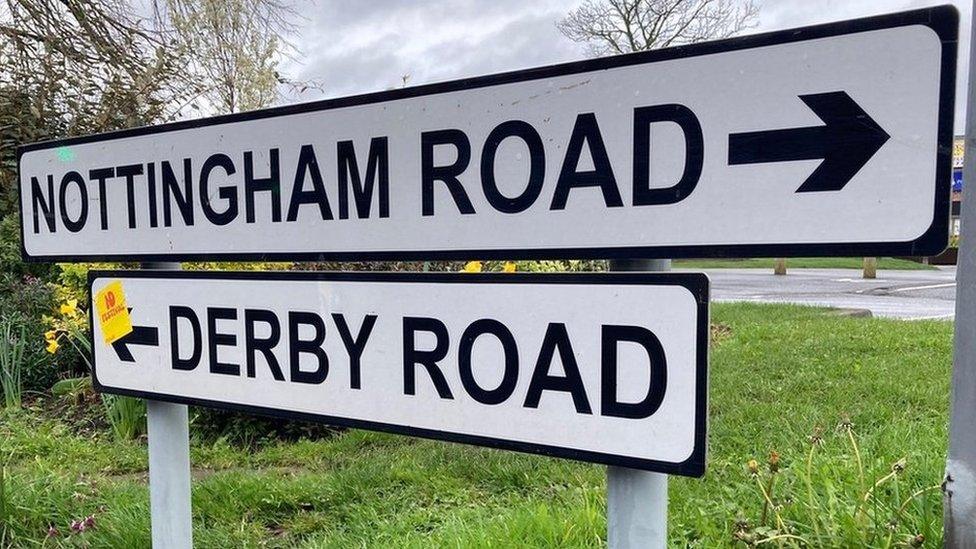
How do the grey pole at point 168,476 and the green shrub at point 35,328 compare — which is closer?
the grey pole at point 168,476

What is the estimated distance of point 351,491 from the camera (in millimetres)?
2900

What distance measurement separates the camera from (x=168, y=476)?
5.63ft

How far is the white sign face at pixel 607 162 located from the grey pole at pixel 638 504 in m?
0.15

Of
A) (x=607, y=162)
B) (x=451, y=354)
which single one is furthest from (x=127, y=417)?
(x=607, y=162)

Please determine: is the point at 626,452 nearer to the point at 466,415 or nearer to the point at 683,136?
the point at 466,415

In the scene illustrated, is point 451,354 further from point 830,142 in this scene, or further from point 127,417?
point 127,417

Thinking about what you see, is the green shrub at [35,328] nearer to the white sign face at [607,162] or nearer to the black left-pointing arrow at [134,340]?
the black left-pointing arrow at [134,340]

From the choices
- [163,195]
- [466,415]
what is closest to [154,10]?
[163,195]

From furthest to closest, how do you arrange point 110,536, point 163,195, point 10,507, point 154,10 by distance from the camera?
point 154,10, point 10,507, point 110,536, point 163,195

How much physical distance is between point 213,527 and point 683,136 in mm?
2398

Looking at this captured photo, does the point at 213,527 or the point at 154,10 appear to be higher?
the point at 154,10

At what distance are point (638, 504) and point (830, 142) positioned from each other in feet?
2.04

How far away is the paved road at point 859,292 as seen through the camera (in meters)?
11.7

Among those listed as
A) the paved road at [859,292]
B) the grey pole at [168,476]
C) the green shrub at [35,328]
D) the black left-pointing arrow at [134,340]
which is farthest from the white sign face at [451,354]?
the paved road at [859,292]
